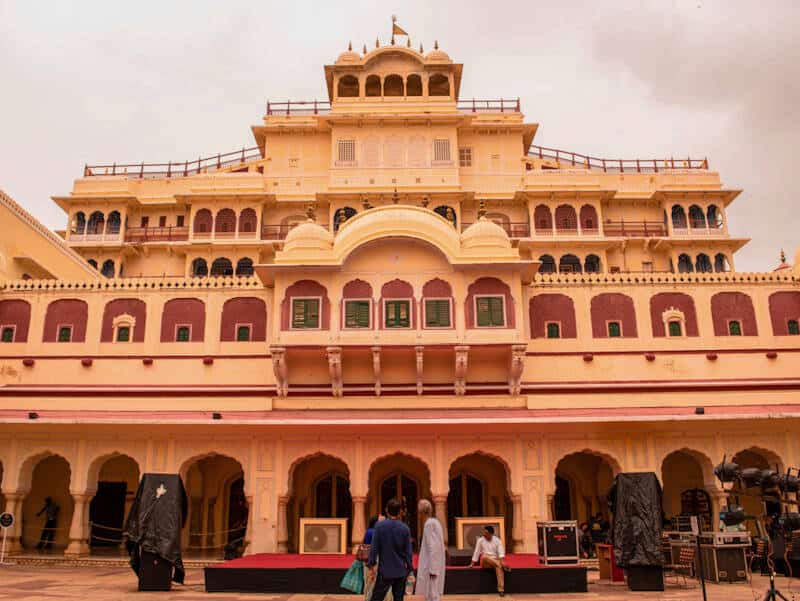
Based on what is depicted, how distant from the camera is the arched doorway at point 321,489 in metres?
25.9

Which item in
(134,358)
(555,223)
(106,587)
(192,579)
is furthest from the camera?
(555,223)

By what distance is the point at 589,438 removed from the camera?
23.7m

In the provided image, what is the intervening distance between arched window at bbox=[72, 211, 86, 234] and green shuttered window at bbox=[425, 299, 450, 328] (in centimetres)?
2308

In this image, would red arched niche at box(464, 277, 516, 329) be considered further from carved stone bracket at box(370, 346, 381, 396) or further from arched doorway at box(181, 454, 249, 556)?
arched doorway at box(181, 454, 249, 556)

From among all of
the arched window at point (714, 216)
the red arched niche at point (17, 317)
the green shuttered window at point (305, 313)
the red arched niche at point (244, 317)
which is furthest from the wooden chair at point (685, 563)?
the arched window at point (714, 216)

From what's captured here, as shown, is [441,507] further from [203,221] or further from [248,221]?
[203,221]

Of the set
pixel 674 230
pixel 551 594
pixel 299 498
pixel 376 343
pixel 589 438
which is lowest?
pixel 551 594

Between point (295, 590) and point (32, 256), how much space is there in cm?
2148

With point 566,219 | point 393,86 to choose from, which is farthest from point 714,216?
point 393,86

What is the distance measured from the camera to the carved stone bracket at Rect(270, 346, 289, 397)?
2539cm

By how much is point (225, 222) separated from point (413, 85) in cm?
1306

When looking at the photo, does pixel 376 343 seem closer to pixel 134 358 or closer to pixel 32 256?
pixel 134 358

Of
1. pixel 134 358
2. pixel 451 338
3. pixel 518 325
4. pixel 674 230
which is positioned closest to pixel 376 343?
pixel 451 338

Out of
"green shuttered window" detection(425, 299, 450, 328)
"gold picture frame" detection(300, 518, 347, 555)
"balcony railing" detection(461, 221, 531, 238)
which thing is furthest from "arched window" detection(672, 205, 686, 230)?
"gold picture frame" detection(300, 518, 347, 555)
